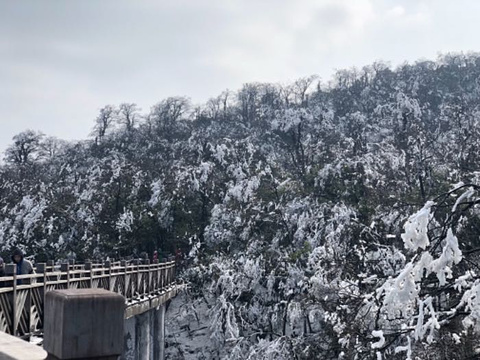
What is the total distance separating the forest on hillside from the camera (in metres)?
7.61

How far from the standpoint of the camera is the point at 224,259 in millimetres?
29359

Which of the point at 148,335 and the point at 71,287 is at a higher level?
the point at 71,287

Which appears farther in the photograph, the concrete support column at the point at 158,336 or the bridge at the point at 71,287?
the concrete support column at the point at 158,336

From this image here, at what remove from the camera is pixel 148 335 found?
2144 cm

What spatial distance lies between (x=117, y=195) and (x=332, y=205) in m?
18.3

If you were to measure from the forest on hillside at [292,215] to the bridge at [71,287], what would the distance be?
362cm

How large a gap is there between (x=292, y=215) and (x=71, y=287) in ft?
60.5

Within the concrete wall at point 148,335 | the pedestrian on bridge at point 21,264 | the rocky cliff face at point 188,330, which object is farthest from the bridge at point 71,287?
the rocky cliff face at point 188,330

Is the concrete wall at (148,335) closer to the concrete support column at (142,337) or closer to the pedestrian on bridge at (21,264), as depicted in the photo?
the concrete support column at (142,337)

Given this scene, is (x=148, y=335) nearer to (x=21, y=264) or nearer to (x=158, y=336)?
(x=158, y=336)

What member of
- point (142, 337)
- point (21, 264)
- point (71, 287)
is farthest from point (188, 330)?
point (21, 264)

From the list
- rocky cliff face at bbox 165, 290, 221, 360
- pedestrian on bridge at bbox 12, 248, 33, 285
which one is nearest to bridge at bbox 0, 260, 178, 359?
pedestrian on bridge at bbox 12, 248, 33, 285

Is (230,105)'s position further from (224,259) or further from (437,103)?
(224,259)

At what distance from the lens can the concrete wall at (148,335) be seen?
21.0m
